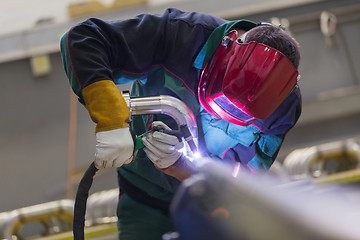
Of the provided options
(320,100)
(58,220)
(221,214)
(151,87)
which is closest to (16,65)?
(58,220)

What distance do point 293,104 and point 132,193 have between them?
68cm

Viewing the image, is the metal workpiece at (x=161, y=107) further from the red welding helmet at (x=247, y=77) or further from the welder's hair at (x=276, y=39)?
the welder's hair at (x=276, y=39)

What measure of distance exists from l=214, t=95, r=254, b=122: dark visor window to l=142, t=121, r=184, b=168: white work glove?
24 centimetres

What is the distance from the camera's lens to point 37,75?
5.71 metres

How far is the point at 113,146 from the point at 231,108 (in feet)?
1.56

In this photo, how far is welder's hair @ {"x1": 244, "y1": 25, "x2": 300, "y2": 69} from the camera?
160 centimetres

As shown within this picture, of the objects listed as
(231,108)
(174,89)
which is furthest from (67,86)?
(231,108)

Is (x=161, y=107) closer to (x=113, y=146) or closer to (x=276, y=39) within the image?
(x=113, y=146)

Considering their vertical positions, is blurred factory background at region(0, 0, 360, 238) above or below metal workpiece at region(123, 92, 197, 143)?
below

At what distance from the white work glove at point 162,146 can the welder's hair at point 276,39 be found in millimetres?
427

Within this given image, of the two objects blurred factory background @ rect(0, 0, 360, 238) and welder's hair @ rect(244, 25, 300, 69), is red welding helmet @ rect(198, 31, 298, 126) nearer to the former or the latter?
welder's hair @ rect(244, 25, 300, 69)

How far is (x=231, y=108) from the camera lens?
170cm

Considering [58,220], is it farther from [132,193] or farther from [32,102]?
[32,102]

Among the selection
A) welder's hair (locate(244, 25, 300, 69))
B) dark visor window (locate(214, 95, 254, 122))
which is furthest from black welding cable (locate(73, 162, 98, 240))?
welder's hair (locate(244, 25, 300, 69))
